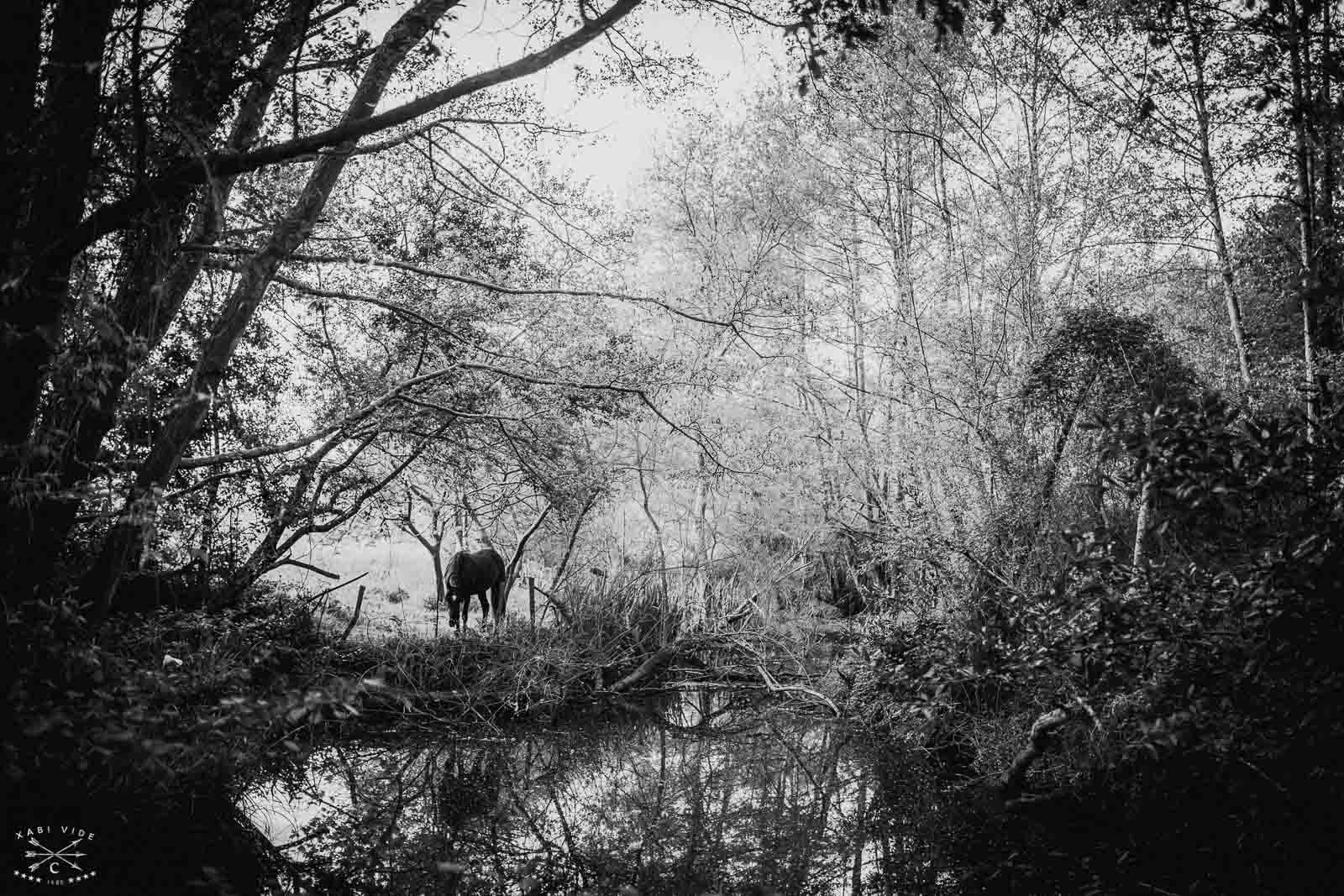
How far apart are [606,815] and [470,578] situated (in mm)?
3335

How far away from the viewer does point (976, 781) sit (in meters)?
6.23

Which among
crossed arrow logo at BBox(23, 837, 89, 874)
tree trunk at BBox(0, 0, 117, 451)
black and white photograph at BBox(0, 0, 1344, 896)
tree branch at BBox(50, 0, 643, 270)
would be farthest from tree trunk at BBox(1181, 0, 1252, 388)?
crossed arrow logo at BBox(23, 837, 89, 874)

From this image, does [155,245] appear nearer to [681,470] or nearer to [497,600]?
[497,600]

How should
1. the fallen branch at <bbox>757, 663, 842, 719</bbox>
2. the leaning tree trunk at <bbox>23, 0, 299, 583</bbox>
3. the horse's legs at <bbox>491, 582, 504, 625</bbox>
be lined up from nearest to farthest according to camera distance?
the leaning tree trunk at <bbox>23, 0, 299, 583</bbox>
the fallen branch at <bbox>757, 663, 842, 719</bbox>
the horse's legs at <bbox>491, 582, 504, 625</bbox>

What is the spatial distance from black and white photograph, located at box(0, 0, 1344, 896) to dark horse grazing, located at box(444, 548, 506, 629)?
0.06 meters

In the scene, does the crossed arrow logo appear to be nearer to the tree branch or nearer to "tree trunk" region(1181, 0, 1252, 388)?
the tree branch

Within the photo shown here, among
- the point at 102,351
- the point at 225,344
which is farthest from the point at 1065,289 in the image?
the point at 102,351

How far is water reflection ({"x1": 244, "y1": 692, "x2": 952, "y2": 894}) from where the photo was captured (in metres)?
4.57

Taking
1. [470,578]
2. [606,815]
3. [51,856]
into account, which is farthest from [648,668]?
[51,856]

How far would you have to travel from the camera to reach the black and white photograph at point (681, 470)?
3.22 meters

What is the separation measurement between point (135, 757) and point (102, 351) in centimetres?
145

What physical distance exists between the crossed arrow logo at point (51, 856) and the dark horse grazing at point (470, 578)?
14.8ft

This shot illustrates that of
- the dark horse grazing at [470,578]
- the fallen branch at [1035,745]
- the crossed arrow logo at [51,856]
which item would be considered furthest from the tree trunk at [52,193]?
the dark horse grazing at [470,578]

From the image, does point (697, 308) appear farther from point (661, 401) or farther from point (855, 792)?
point (855, 792)
